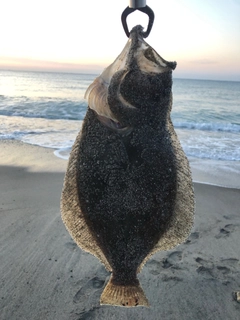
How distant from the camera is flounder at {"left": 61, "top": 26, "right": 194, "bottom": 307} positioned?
2.12 meters

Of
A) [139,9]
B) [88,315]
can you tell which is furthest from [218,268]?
[139,9]

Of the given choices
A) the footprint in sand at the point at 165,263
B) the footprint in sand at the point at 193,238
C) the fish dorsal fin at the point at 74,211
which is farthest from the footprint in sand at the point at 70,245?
the fish dorsal fin at the point at 74,211

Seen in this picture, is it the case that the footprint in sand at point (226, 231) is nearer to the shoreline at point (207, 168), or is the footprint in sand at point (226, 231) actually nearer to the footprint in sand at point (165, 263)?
the footprint in sand at point (165, 263)

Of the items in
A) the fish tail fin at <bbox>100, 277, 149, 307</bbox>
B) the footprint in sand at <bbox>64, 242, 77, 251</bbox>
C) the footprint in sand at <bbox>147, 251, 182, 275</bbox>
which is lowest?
the footprint in sand at <bbox>64, 242, 77, 251</bbox>

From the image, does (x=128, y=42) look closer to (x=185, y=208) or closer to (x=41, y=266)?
(x=185, y=208)

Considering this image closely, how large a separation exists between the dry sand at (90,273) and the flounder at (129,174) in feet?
6.11

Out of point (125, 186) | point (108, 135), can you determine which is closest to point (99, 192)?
point (125, 186)

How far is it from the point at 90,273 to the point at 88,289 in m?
0.30

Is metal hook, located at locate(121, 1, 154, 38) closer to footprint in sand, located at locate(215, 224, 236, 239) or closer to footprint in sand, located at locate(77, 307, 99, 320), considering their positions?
footprint in sand, located at locate(77, 307, 99, 320)

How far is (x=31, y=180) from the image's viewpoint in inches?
331

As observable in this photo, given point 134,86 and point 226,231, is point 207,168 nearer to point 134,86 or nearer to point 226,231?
point 226,231

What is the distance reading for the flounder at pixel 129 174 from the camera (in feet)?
6.97

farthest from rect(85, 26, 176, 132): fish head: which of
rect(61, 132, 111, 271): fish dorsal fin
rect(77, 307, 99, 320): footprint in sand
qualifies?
rect(77, 307, 99, 320): footprint in sand

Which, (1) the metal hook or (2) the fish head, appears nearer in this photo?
(1) the metal hook
